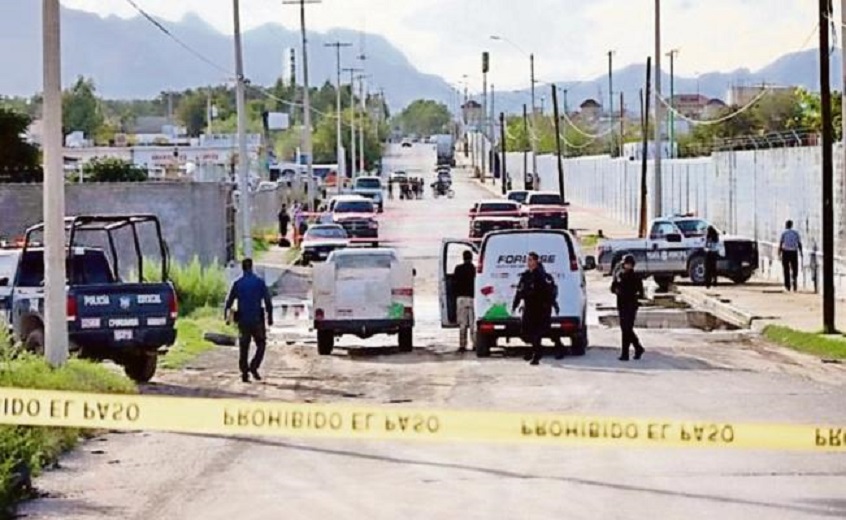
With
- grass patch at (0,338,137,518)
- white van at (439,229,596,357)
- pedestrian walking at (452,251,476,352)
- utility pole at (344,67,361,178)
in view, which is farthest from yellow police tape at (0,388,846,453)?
utility pole at (344,67,361,178)

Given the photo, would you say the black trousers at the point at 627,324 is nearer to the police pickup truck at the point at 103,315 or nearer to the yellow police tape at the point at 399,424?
the police pickup truck at the point at 103,315

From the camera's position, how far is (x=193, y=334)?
101 ft

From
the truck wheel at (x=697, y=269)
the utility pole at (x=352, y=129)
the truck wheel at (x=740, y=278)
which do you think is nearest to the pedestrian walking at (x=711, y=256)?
the truck wheel at (x=697, y=269)

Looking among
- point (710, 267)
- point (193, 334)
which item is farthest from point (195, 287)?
point (710, 267)

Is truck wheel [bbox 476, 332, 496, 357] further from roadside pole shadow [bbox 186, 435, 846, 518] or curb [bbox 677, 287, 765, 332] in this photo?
roadside pole shadow [bbox 186, 435, 846, 518]

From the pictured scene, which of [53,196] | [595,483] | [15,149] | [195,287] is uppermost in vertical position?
[15,149]

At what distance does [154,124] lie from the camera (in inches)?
7687

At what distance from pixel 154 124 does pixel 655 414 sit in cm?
18063

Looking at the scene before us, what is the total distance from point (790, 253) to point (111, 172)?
32800mm

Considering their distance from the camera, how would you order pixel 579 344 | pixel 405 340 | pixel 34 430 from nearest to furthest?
1. pixel 34 430
2. pixel 579 344
3. pixel 405 340

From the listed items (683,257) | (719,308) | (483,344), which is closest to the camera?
(483,344)

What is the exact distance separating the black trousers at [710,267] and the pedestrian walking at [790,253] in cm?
218

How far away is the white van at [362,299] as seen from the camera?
94.1 feet

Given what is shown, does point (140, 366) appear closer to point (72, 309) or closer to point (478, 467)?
point (72, 309)
